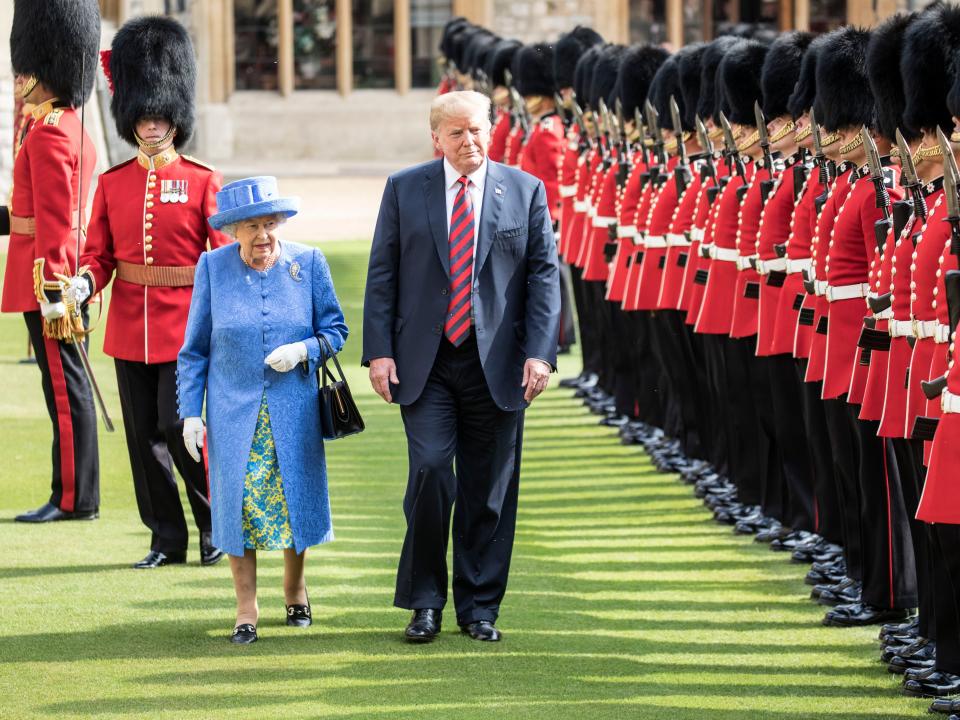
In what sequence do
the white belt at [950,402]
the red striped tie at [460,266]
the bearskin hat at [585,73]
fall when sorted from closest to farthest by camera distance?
the white belt at [950,402] < the red striped tie at [460,266] < the bearskin hat at [585,73]

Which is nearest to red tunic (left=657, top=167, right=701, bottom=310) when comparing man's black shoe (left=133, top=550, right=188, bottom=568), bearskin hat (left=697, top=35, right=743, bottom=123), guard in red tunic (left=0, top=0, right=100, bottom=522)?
bearskin hat (left=697, top=35, right=743, bottom=123)

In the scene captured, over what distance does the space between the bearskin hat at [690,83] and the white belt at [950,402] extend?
12.5 feet

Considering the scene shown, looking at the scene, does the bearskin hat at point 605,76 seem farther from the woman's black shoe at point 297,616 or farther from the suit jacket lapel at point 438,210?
the woman's black shoe at point 297,616

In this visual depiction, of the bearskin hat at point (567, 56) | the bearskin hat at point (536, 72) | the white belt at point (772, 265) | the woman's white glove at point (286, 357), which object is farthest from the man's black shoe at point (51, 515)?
the bearskin hat at point (536, 72)

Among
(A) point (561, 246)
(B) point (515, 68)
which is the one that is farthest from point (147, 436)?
(B) point (515, 68)

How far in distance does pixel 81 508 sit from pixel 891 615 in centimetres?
286

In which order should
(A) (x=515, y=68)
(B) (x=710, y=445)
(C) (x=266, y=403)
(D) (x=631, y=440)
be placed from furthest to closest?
1. (A) (x=515, y=68)
2. (D) (x=631, y=440)
3. (B) (x=710, y=445)
4. (C) (x=266, y=403)

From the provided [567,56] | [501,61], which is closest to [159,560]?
[567,56]

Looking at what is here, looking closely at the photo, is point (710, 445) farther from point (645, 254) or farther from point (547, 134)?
point (547, 134)

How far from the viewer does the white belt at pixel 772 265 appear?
670 cm

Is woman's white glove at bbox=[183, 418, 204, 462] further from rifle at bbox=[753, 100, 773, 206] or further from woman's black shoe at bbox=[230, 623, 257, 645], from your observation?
rifle at bbox=[753, 100, 773, 206]

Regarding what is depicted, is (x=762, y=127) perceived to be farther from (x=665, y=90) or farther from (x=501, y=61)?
(x=501, y=61)

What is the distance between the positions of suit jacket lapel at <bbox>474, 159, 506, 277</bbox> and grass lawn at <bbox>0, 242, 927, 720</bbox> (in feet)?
3.23

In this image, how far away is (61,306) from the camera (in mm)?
6957
